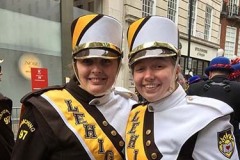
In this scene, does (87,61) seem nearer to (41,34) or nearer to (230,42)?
(41,34)

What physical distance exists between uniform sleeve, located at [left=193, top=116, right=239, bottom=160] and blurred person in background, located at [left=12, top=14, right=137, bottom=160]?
534 millimetres

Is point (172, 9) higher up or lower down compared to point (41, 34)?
higher up

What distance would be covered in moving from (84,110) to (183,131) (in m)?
0.64

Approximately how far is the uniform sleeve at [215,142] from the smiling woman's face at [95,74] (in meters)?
0.67

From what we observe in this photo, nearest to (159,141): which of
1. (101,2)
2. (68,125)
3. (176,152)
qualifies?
(176,152)

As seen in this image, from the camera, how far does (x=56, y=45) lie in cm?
1011

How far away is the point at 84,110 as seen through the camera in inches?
79.8

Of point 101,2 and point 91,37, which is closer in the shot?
point 91,37

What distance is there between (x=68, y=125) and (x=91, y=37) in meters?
0.56

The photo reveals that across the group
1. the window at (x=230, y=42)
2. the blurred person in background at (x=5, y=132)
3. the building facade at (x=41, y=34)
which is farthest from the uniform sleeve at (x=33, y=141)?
the window at (x=230, y=42)

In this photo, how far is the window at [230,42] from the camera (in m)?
22.6

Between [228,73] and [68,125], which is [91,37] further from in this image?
[228,73]

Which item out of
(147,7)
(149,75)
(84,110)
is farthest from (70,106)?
(147,7)

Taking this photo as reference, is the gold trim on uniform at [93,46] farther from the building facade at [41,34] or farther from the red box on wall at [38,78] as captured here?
the red box on wall at [38,78]
